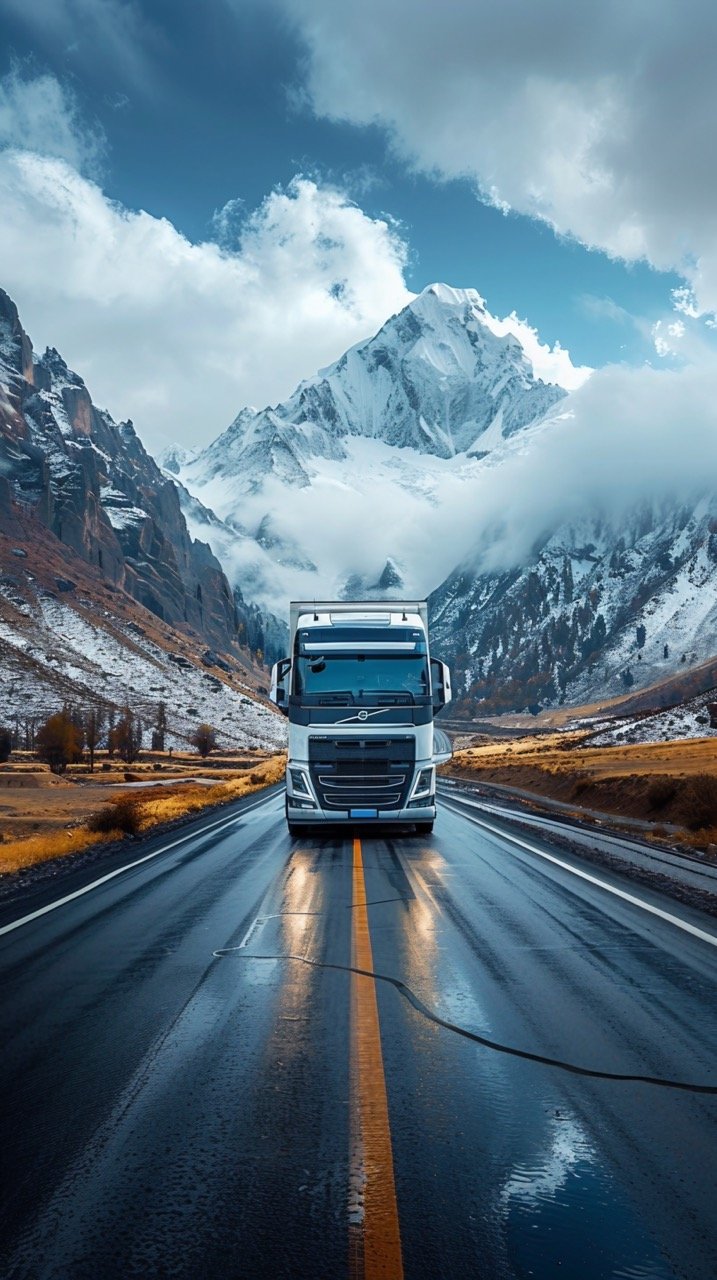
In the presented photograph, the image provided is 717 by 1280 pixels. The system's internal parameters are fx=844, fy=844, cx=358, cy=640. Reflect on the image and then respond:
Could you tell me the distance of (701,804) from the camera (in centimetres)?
2397

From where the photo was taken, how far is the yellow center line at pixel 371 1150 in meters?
3.16

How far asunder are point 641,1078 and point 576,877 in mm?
8099

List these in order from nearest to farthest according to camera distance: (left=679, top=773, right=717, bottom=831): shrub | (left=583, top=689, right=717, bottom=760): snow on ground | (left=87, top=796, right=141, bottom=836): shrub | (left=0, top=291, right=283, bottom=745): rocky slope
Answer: (left=87, top=796, right=141, bottom=836): shrub → (left=679, top=773, right=717, bottom=831): shrub → (left=583, top=689, right=717, bottom=760): snow on ground → (left=0, top=291, right=283, bottom=745): rocky slope

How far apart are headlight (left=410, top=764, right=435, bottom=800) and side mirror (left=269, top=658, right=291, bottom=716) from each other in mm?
3076

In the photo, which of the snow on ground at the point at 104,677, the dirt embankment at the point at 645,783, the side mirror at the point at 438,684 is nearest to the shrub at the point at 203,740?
the snow on ground at the point at 104,677

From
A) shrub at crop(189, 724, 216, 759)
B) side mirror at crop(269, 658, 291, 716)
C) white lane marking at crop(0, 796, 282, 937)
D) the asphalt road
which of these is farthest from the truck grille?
shrub at crop(189, 724, 216, 759)

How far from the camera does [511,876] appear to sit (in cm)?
1289

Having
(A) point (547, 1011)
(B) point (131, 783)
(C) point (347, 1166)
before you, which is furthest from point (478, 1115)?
(B) point (131, 783)

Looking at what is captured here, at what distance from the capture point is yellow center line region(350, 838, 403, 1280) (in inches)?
124

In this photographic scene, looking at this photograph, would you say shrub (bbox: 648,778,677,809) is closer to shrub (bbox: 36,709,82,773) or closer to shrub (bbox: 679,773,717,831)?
shrub (bbox: 679,773,717,831)

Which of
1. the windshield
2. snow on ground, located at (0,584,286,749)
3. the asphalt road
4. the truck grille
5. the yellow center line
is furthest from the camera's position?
snow on ground, located at (0,584,286,749)

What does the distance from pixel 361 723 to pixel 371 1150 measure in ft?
41.8

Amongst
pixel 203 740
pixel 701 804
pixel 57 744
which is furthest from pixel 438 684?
pixel 203 740

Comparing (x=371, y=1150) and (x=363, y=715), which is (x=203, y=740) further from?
(x=371, y=1150)
